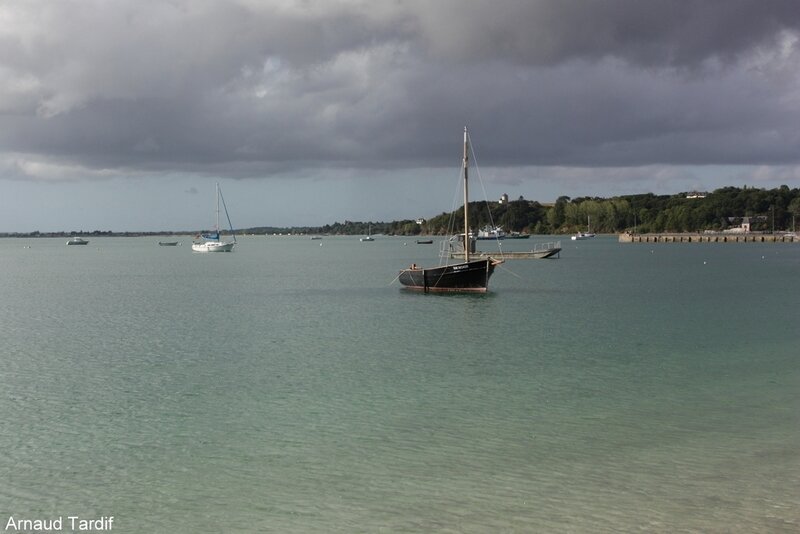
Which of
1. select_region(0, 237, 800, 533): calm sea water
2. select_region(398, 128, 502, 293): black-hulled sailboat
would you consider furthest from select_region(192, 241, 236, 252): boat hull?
select_region(0, 237, 800, 533): calm sea water

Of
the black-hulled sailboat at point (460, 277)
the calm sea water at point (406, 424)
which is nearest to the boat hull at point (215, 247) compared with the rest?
the black-hulled sailboat at point (460, 277)

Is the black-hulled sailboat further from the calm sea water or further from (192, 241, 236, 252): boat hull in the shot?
(192, 241, 236, 252): boat hull

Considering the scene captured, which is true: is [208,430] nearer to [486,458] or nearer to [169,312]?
[486,458]

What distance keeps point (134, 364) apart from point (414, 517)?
1896cm

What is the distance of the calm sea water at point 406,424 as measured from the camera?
1401 centimetres

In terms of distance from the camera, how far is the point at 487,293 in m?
61.1

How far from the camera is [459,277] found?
59.9 m

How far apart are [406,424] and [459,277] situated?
40.4 metres

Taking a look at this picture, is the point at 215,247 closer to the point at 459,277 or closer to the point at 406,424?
the point at 459,277

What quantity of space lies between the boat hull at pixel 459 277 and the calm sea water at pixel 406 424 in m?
15.9

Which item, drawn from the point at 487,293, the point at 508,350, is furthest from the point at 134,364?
the point at 487,293

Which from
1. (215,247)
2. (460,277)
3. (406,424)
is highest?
(215,247)

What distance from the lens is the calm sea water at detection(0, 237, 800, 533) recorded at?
551 inches

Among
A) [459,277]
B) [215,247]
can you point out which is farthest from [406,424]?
[215,247]
